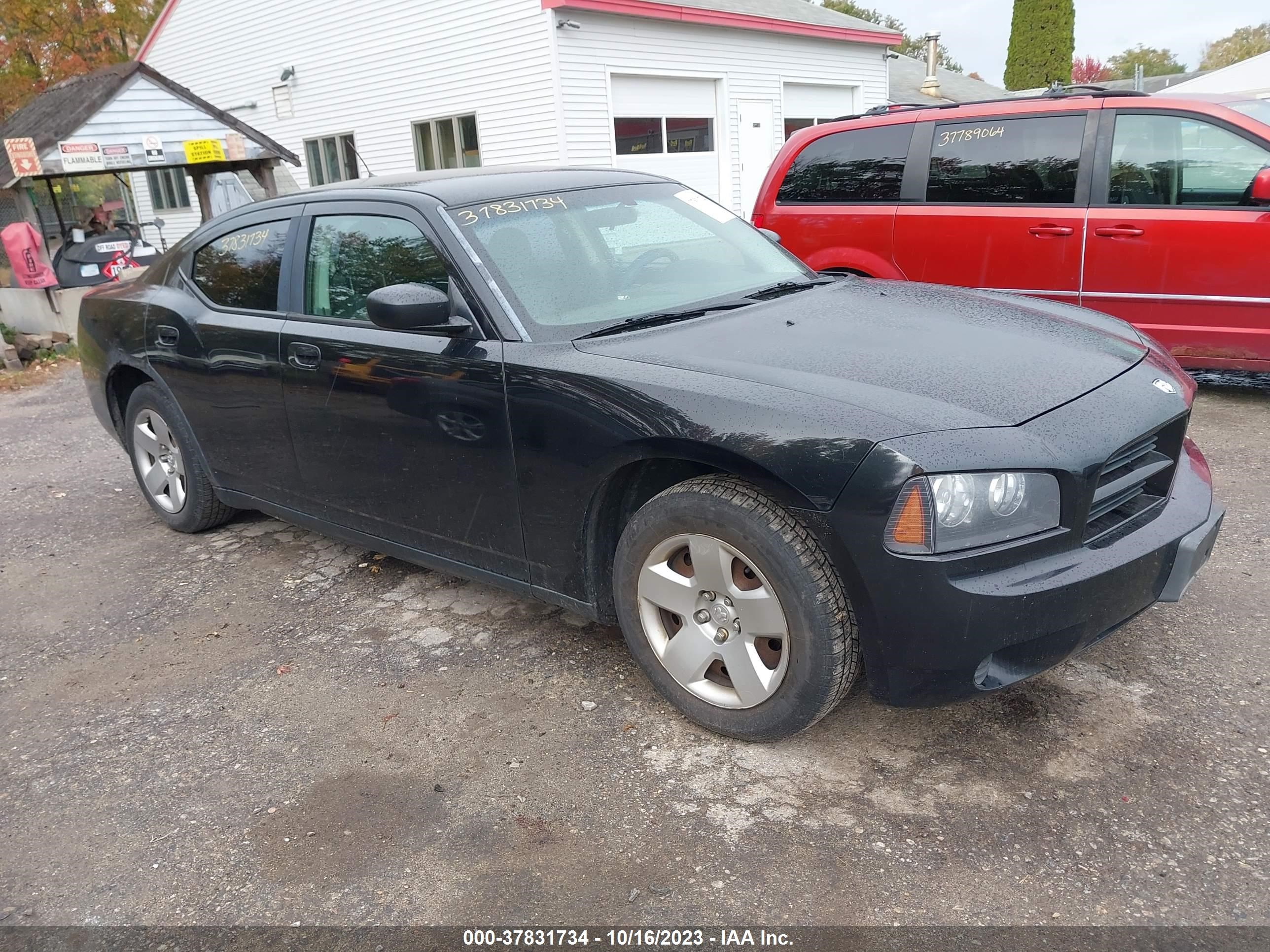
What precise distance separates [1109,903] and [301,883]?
6.32 ft

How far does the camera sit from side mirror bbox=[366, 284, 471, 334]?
10.3 feet

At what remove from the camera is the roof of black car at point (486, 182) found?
143 inches

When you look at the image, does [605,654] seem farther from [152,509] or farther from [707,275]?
[152,509]

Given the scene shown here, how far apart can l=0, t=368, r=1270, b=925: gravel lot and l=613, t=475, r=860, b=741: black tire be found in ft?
0.53

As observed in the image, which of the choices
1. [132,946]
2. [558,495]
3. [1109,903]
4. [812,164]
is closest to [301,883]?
[132,946]

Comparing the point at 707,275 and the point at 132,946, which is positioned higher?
the point at 707,275

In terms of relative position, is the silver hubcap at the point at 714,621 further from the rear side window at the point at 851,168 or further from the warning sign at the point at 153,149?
the warning sign at the point at 153,149

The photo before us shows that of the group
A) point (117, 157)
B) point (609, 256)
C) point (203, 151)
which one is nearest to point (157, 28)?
point (203, 151)

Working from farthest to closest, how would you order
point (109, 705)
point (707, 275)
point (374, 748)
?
point (707, 275) < point (109, 705) < point (374, 748)

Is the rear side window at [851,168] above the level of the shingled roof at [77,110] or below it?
below

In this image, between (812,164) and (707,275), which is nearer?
(707,275)

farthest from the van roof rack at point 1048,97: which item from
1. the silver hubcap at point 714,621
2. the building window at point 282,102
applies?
the building window at point 282,102

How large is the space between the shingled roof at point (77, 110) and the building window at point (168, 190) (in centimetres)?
733

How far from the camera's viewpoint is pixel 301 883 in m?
2.50
